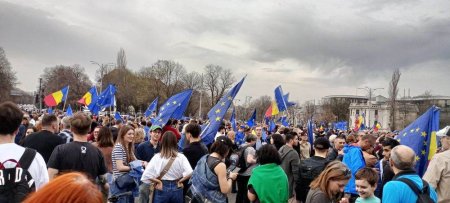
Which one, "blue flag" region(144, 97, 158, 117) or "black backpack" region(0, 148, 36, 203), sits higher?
"blue flag" region(144, 97, 158, 117)

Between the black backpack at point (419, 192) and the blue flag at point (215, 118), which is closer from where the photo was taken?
the black backpack at point (419, 192)

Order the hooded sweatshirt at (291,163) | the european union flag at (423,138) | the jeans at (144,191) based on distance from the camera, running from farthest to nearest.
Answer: the hooded sweatshirt at (291,163) → the european union flag at (423,138) → the jeans at (144,191)

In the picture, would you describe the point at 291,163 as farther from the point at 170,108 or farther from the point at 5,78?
the point at 5,78

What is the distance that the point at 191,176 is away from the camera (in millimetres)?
5668

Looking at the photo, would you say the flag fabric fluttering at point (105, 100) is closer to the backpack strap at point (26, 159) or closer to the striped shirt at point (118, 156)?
the striped shirt at point (118, 156)

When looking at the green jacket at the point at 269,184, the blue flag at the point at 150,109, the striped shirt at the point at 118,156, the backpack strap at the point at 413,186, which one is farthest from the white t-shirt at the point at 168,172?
the blue flag at the point at 150,109

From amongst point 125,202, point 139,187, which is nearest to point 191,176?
point 139,187

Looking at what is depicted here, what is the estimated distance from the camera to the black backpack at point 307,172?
6.32 metres

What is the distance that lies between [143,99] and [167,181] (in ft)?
249

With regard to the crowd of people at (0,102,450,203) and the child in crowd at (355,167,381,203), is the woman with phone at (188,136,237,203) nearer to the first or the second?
the crowd of people at (0,102,450,203)

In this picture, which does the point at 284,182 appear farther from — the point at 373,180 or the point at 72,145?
the point at 72,145

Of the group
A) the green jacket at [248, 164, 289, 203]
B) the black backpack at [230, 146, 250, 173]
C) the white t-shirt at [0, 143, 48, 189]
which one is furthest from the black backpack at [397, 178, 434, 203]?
the black backpack at [230, 146, 250, 173]

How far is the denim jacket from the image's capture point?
17.5 ft

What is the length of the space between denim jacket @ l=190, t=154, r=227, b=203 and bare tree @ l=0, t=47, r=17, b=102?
6281 cm
